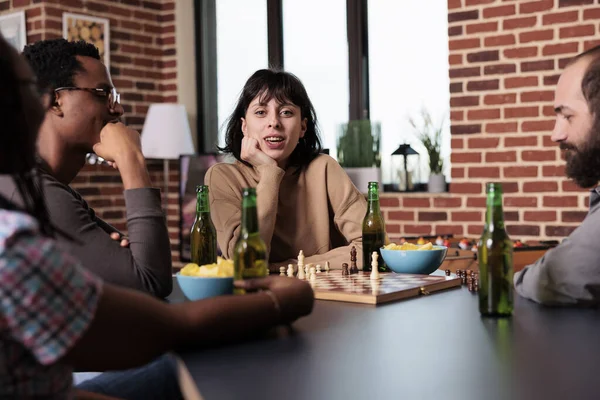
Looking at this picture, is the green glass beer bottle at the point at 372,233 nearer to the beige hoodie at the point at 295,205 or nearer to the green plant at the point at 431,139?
the beige hoodie at the point at 295,205

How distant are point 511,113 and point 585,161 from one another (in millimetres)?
2111

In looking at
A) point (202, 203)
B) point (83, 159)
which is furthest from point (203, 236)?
point (83, 159)

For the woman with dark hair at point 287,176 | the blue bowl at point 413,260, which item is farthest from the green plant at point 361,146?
the blue bowl at point 413,260

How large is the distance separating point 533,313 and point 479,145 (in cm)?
254

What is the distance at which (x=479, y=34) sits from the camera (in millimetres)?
3754

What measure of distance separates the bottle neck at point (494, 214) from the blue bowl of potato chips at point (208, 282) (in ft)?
1.57

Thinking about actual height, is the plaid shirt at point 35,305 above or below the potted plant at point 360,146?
below

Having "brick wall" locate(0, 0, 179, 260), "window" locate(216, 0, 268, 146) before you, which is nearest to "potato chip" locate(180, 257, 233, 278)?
"brick wall" locate(0, 0, 179, 260)

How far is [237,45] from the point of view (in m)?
5.16

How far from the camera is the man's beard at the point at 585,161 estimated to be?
1611mm

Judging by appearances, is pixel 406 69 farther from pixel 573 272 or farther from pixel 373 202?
pixel 573 272

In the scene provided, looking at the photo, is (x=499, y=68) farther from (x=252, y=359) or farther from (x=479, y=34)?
(x=252, y=359)

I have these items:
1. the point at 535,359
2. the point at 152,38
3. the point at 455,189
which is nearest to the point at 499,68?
the point at 455,189

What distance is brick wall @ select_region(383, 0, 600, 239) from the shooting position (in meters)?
3.52
